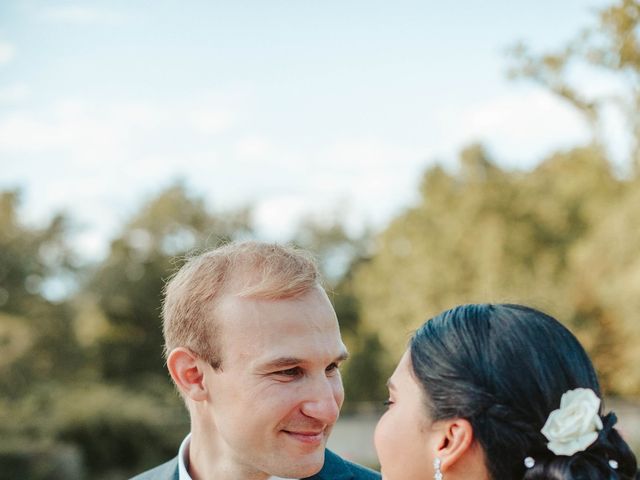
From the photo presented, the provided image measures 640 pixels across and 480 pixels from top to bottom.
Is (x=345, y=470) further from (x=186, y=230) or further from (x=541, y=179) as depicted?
(x=186, y=230)

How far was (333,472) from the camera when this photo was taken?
11.9 feet

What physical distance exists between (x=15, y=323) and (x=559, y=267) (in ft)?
52.8

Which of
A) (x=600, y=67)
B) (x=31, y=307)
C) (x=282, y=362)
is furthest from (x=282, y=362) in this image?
(x=31, y=307)

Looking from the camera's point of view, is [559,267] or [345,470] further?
[559,267]

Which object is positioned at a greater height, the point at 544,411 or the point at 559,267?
the point at 544,411

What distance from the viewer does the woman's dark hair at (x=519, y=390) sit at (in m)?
2.54

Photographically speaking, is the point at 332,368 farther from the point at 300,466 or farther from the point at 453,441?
the point at 453,441

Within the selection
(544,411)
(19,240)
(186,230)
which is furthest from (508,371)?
(186,230)

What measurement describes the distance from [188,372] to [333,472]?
737mm

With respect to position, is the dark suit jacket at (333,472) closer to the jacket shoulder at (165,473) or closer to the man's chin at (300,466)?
the jacket shoulder at (165,473)

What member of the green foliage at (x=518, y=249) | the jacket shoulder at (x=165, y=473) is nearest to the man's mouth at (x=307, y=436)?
the jacket shoulder at (x=165, y=473)

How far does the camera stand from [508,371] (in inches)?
101

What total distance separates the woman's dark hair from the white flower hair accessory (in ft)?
0.09

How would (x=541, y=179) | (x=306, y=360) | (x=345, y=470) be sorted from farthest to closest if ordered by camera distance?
(x=541, y=179) → (x=345, y=470) → (x=306, y=360)
